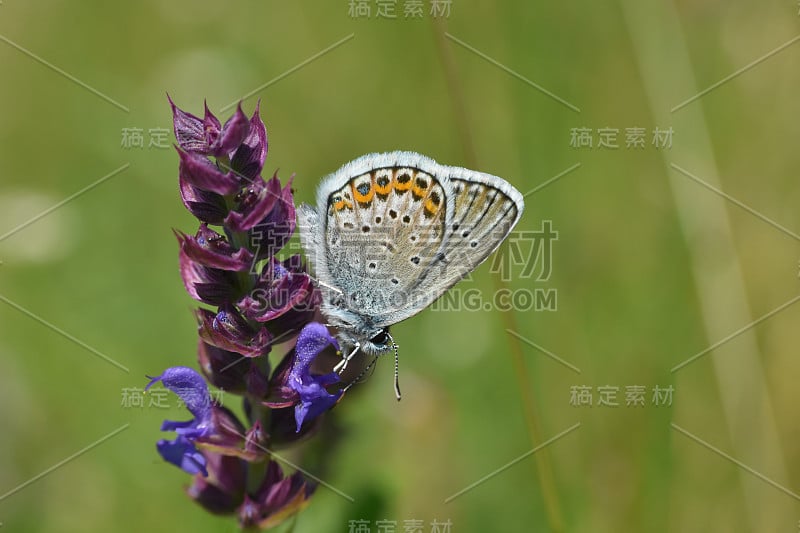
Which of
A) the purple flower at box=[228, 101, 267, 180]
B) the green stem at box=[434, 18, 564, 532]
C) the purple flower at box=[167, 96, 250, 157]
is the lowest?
the green stem at box=[434, 18, 564, 532]

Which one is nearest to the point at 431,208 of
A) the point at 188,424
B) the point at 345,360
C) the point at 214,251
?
the point at 345,360

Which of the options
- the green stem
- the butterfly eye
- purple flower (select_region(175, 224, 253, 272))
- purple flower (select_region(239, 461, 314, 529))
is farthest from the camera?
the green stem

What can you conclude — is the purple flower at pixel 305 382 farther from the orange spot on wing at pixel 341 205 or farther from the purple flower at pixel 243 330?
the orange spot on wing at pixel 341 205

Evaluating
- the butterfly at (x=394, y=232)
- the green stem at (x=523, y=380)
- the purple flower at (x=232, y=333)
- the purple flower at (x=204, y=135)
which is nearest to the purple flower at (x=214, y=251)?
the purple flower at (x=232, y=333)

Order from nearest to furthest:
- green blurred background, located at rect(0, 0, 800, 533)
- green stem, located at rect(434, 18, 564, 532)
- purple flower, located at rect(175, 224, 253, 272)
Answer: purple flower, located at rect(175, 224, 253, 272) → green stem, located at rect(434, 18, 564, 532) → green blurred background, located at rect(0, 0, 800, 533)

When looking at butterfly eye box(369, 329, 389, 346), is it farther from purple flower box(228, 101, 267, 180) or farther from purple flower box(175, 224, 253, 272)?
purple flower box(228, 101, 267, 180)

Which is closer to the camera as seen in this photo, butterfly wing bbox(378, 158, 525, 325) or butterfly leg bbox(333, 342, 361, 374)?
butterfly leg bbox(333, 342, 361, 374)

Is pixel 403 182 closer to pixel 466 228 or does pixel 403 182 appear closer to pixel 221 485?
pixel 466 228

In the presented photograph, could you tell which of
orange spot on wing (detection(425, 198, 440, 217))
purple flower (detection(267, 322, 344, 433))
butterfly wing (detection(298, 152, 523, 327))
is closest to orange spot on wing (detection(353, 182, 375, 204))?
butterfly wing (detection(298, 152, 523, 327))
